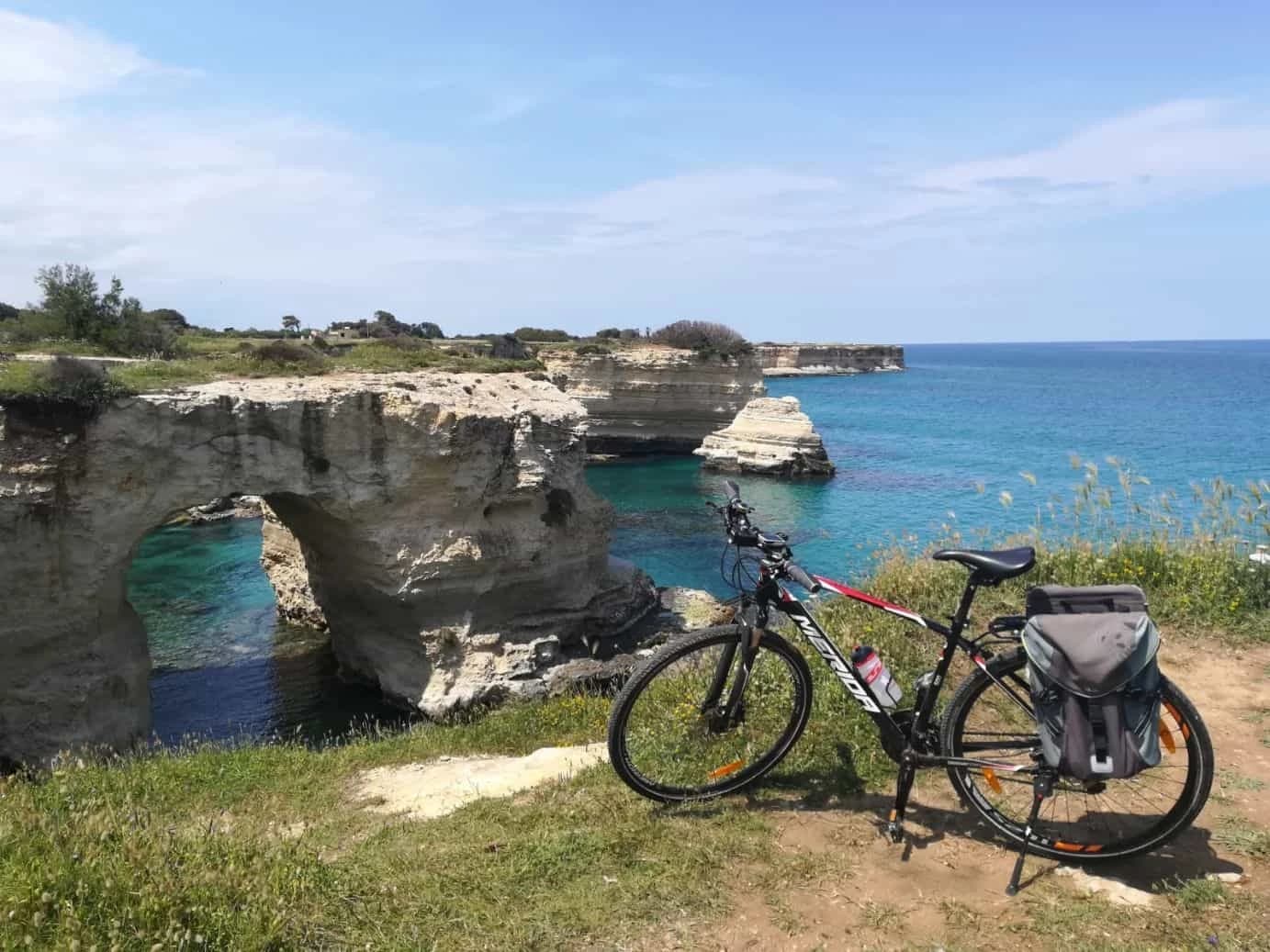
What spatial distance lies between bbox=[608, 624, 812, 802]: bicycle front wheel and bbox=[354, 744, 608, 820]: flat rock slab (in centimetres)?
107

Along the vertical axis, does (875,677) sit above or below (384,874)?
above

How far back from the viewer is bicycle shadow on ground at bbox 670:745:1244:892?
165 inches

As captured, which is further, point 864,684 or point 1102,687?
point 864,684

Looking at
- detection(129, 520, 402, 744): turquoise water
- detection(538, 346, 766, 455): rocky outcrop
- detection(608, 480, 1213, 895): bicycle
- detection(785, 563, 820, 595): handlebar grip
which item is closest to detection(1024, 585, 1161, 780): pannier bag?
detection(608, 480, 1213, 895): bicycle

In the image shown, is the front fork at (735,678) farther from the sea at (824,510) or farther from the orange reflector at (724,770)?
the sea at (824,510)

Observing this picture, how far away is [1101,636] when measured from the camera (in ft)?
12.6

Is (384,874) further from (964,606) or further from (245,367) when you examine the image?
(245,367)

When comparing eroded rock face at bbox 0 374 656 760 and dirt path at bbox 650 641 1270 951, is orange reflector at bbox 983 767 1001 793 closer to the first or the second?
dirt path at bbox 650 641 1270 951

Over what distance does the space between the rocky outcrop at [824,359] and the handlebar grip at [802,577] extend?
12906 centimetres

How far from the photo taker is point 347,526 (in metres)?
16.2

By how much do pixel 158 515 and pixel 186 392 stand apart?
224 centimetres

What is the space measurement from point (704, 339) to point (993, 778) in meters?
54.9

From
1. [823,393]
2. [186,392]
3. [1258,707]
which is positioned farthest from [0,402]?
[823,393]

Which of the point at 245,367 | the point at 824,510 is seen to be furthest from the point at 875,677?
the point at 824,510
